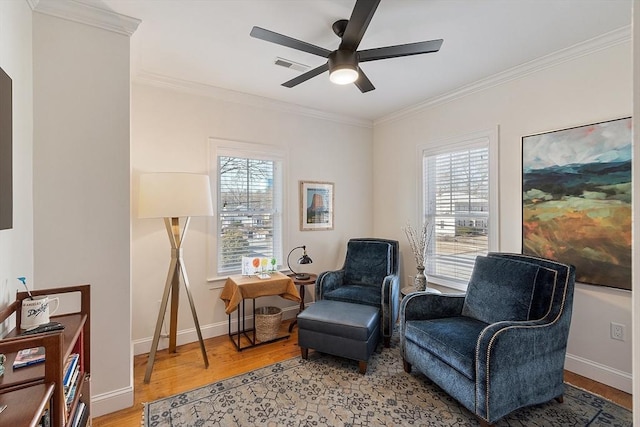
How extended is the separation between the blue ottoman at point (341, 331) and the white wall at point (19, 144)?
189 cm

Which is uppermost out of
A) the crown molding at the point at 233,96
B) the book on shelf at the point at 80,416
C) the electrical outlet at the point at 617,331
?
the crown molding at the point at 233,96

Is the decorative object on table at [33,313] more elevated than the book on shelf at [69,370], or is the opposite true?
the decorative object on table at [33,313]

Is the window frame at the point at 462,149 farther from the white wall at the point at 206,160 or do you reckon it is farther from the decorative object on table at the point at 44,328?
the decorative object on table at the point at 44,328

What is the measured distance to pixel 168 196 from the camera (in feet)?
7.66

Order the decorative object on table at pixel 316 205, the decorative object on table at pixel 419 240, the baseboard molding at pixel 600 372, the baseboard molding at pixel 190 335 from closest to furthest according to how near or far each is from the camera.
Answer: the baseboard molding at pixel 600 372
the baseboard molding at pixel 190 335
the decorative object on table at pixel 419 240
the decorative object on table at pixel 316 205

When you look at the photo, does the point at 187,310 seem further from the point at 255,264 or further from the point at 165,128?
the point at 165,128

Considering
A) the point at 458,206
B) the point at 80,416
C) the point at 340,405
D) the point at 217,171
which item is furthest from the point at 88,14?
the point at 458,206

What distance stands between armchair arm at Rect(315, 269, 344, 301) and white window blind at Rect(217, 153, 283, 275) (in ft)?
2.19

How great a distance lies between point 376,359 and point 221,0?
297 centimetres

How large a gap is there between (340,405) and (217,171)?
8.01 ft

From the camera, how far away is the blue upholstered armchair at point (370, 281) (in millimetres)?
2879

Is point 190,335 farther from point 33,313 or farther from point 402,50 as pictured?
point 402,50

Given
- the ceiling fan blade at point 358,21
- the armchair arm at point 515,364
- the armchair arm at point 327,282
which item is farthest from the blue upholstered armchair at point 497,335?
the ceiling fan blade at point 358,21

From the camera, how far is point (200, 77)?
2896mm
